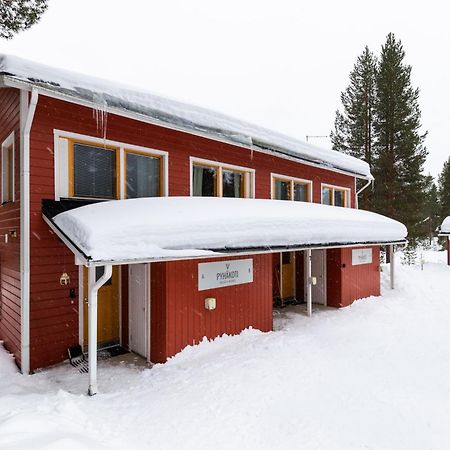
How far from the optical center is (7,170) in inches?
291

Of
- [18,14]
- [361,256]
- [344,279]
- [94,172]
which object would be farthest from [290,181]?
[18,14]

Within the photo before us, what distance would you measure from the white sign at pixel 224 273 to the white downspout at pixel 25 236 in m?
3.01

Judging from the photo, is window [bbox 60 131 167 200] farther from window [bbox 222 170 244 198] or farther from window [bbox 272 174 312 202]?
window [bbox 272 174 312 202]

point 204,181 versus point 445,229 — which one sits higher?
point 204,181

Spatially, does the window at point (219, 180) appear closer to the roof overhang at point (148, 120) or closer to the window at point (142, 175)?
the roof overhang at point (148, 120)

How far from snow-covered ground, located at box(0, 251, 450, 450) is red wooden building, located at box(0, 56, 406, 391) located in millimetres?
623

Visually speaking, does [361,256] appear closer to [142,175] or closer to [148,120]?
[142,175]

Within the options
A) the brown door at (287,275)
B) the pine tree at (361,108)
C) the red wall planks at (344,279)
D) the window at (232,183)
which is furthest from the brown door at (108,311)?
the pine tree at (361,108)

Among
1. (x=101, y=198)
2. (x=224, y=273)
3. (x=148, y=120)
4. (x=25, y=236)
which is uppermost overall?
(x=148, y=120)

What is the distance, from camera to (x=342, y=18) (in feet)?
393

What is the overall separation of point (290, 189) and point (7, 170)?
26.1ft

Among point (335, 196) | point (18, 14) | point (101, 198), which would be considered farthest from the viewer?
point (335, 196)

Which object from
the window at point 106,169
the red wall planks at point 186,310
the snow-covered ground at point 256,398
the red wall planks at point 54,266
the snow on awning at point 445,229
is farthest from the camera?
the snow on awning at point 445,229

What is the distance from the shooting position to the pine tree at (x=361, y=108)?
75.5 ft
